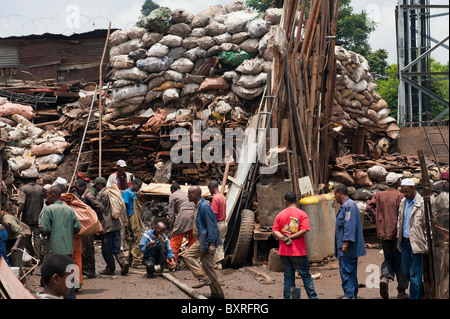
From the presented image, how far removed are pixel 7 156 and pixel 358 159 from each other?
7.92m

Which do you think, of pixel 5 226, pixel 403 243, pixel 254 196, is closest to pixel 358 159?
pixel 254 196

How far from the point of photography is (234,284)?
8984 millimetres

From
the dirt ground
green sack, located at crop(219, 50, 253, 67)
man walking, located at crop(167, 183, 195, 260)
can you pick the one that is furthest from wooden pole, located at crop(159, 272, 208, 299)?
green sack, located at crop(219, 50, 253, 67)

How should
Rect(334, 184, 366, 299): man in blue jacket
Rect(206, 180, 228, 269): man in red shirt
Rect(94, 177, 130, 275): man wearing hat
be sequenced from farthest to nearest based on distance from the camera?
Rect(94, 177, 130, 275): man wearing hat < Rect(206, 180, 228, 269): man in red shirt < Rect(334, 184, 366, 299): man in blue jacket

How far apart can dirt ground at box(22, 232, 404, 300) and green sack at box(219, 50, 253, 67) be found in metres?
6.87

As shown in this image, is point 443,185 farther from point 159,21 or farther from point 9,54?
point 9,54

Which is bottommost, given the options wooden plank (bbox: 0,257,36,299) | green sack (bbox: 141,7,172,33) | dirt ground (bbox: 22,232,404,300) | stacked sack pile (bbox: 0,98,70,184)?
dirt ground (bbox: 22,232,404,300)

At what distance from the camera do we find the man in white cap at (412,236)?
652 cm

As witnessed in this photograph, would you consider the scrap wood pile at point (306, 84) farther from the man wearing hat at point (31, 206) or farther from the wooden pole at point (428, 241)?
the man wearing hat at point (31, 206)

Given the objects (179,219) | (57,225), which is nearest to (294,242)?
(179,219)

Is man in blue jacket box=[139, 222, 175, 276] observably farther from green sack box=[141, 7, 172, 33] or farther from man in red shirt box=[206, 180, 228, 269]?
green sack box=[141, 7, 172, 33]

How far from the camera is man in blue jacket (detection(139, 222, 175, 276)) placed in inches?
364

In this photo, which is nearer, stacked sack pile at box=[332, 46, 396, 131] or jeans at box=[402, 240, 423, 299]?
jeans at box=[402, 240, 423, 299]

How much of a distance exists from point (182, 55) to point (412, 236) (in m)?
10.9
